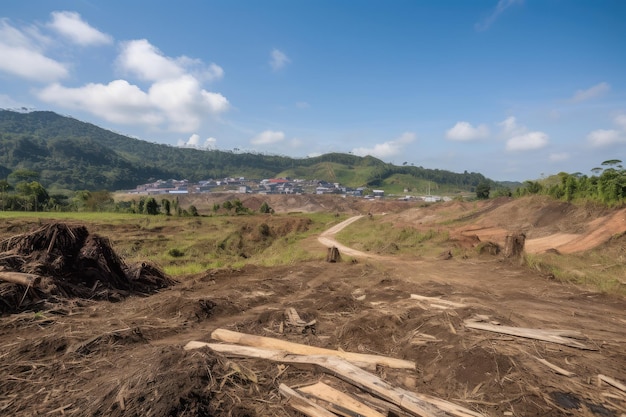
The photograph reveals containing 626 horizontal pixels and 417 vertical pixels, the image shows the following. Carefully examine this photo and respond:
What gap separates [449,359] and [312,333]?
277cm

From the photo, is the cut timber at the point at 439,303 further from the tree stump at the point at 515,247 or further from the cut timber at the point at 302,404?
the tree stump at the point at 515,247

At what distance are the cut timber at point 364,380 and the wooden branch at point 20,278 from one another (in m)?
5.18

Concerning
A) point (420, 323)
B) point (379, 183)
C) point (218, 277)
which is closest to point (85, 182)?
point (379, 183)

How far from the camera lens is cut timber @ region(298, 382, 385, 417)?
391 centimetres

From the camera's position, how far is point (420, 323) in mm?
7215

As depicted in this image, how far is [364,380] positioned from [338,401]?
0.52 metres

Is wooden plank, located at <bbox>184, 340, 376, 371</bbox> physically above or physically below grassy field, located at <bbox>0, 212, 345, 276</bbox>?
above

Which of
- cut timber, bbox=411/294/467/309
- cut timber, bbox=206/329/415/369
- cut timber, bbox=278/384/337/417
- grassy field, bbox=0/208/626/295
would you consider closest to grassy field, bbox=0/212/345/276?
grassy field, bbox=0/208/626/295

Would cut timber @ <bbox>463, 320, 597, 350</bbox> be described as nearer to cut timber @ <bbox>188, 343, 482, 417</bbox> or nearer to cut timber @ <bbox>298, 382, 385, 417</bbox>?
cut timber @ <bbox>188, 343, 482, 417</bbox>

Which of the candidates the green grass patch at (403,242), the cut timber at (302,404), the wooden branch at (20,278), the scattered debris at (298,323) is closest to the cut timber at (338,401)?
the cut timber at (302,404)

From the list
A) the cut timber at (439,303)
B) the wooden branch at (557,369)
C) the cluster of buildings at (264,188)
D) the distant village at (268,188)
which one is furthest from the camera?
the cluster of buildings at (264,188)

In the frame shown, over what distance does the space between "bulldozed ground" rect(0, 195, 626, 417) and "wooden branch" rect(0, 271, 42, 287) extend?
0.98 feet

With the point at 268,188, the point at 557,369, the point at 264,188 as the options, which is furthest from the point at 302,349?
the point at 264,188

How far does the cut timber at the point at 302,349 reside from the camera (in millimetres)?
5332
